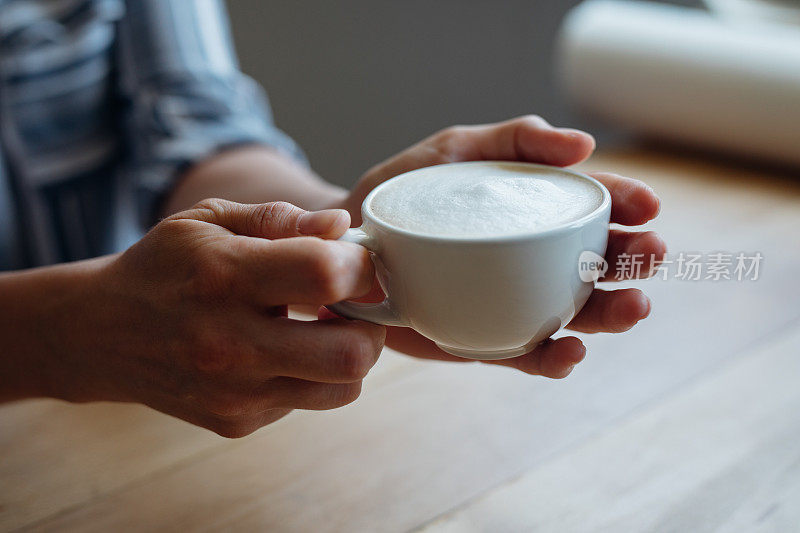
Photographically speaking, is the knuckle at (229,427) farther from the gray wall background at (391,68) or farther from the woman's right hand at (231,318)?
the gray wall background at (391,68)

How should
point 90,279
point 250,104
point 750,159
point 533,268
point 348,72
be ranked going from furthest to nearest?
point 348,72 → point 750,159 → point 250,104 → point 90,279 → point 533,268

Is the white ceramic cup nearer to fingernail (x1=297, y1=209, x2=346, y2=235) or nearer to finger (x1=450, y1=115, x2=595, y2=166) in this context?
fingernail (x1=297, y1=209, x2=346, y2=235)

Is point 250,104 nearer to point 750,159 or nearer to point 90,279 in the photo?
point 90,279

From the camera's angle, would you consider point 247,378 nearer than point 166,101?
Yes

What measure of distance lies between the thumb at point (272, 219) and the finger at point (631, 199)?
0.72ft

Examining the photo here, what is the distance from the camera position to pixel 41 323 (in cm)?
58

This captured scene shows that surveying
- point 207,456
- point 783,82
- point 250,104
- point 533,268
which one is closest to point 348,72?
point 250,104

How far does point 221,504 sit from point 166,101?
1.98 feet

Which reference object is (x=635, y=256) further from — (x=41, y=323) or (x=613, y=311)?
(x=41, y=323)

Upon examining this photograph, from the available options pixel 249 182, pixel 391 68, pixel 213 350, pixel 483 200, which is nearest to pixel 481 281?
pixel 483 200

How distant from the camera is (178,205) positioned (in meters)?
0.98

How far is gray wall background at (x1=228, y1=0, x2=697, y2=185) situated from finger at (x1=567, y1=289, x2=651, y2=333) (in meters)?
1.55

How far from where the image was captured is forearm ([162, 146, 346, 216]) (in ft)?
2.90

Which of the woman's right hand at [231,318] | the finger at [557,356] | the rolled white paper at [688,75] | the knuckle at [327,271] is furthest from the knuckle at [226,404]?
the rolled white paper at [688,75]
